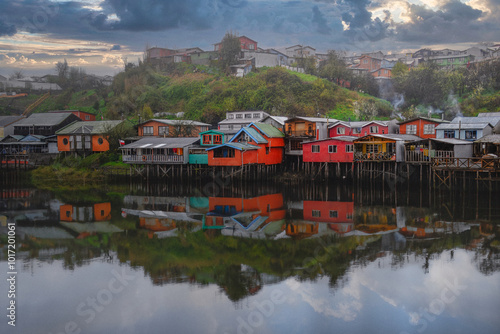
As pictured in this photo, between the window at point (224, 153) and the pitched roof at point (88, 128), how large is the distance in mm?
15214

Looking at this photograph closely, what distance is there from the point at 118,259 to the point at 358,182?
22.8 metres

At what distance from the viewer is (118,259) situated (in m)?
17.2

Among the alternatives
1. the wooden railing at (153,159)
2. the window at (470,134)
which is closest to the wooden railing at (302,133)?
the wooden railing at (153,159)

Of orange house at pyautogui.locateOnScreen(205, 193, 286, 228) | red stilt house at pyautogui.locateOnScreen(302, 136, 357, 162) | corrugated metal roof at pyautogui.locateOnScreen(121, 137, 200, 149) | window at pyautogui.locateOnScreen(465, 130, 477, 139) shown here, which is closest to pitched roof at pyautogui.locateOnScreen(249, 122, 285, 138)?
red stilt house at pyautogui.locateOnScreen(302, 136, 357, 162)

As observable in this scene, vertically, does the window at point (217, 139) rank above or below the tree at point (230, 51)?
below

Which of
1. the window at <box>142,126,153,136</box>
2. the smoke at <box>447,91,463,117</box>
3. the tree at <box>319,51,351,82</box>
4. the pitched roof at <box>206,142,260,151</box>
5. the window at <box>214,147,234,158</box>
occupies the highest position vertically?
the tree at <box>319,51,351,82</box>

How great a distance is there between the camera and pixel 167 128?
47.8 metres

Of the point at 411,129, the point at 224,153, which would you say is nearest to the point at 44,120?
the point at 224,153

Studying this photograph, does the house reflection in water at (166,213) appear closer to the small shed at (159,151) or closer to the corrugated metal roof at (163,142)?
the small shed at (159,151)

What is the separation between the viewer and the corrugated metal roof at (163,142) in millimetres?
40500

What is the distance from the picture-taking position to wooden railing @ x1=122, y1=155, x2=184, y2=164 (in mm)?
39906

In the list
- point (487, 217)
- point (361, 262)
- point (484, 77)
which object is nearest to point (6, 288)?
point (361, 262)

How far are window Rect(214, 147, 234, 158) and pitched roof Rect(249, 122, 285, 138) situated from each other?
3.73m

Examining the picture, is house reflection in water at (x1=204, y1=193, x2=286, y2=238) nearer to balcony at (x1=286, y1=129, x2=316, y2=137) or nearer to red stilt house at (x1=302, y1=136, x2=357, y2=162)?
red stilt house at (x1=302, y1=136, x2=357, y2=162)
